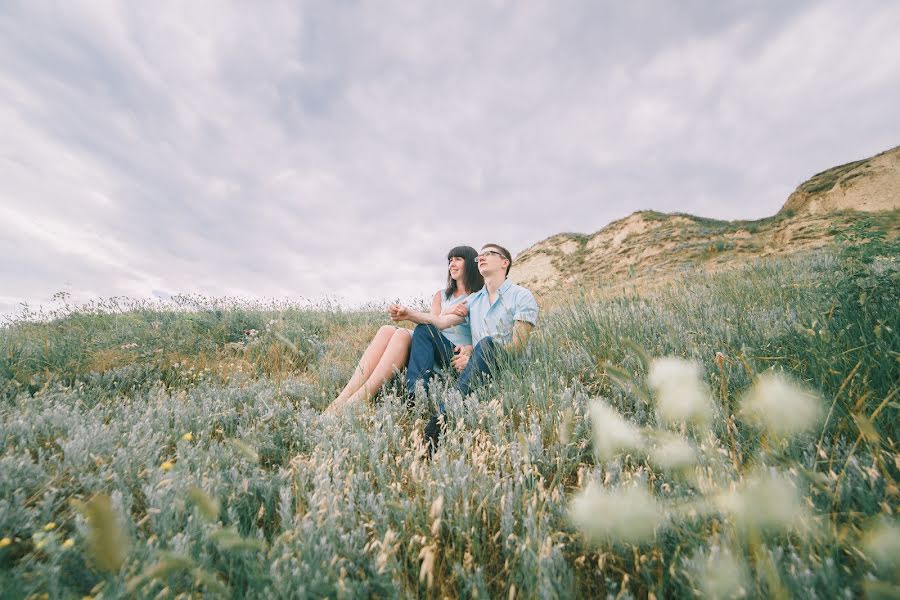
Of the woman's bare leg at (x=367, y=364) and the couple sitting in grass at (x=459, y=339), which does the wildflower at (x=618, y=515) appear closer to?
the couple sitting in grass at (x=459, y=339)

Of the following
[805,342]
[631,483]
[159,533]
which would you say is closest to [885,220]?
[805,342]

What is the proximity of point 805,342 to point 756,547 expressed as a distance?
5.57 ft

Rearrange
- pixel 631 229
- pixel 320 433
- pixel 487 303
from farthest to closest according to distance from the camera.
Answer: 1. pixel 631 229
2. pixel 487 303
3. pixel 320 433

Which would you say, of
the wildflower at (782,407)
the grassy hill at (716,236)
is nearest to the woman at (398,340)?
the wildflower at (782,407)

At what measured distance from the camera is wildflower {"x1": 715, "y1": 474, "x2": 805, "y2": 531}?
3.44 ft

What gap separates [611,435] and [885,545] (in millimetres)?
932

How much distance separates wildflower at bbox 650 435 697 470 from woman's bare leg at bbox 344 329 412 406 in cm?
227

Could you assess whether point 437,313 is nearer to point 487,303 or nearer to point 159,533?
point 487,303

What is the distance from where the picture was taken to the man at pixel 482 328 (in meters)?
3.13

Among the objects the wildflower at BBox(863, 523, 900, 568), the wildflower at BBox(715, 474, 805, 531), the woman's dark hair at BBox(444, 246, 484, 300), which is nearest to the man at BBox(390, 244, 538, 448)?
the woman's dark hair at BBox(444, 246, 484, 300)

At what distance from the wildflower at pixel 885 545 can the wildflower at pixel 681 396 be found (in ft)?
1.91

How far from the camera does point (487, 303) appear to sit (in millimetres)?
4027

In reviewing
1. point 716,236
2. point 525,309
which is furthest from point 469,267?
point 716,236

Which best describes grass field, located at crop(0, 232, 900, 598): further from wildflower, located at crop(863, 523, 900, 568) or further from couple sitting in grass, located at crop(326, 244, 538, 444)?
couple sitting in grass, located at crop(326, 244, 538, 444)
